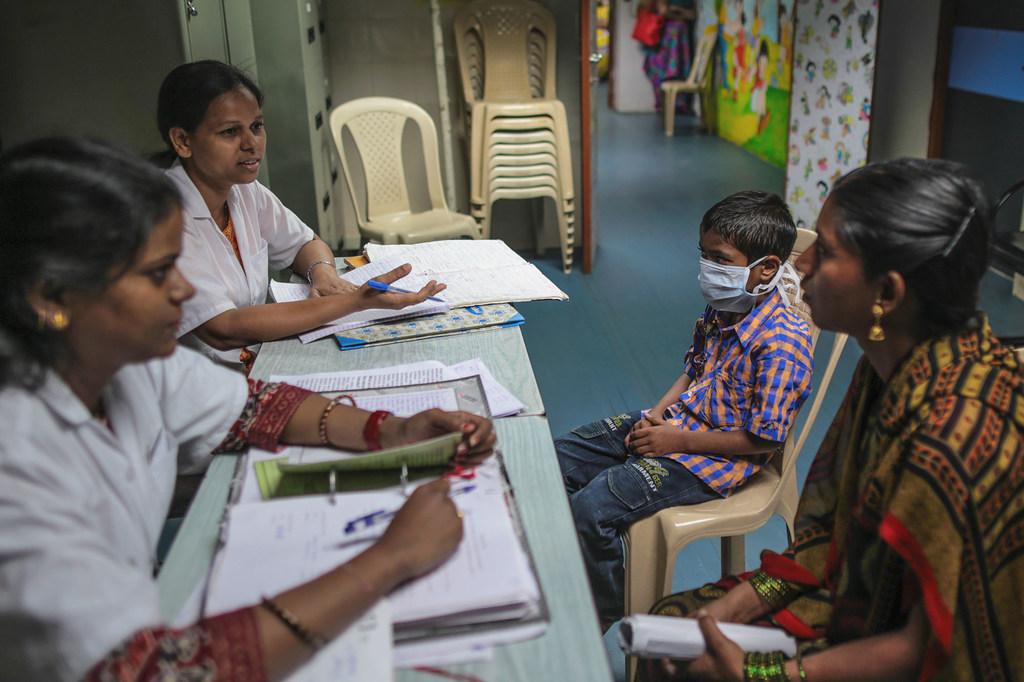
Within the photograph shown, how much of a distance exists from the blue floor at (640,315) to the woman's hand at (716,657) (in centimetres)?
77

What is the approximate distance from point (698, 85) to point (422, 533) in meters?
8.82

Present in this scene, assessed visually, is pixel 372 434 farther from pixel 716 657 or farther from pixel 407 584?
pixel 716 657

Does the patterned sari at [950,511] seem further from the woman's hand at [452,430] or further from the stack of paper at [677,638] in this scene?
Result: the woman's hand at [452,430]

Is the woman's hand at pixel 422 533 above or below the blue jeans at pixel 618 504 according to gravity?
above

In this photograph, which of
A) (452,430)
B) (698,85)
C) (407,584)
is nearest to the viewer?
(407,584)

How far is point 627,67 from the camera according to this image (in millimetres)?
10219

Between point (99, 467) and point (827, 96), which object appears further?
point (827, 96)

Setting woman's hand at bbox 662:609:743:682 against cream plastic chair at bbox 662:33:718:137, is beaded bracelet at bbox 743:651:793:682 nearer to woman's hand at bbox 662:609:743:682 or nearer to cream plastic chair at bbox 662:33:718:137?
woman's hand at bbox 662:609:743:682

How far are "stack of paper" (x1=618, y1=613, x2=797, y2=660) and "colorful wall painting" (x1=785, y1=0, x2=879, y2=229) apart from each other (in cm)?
382

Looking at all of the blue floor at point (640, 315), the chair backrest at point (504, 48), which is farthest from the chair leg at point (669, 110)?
the chair backrest at point (504, 48)

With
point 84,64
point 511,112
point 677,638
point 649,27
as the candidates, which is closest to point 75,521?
point 677,638

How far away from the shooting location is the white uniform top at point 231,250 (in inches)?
69.7

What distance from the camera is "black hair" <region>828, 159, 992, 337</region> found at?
1044mm

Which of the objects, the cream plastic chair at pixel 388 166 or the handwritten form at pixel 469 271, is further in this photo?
the cream plastic chair at pixel 388 166
